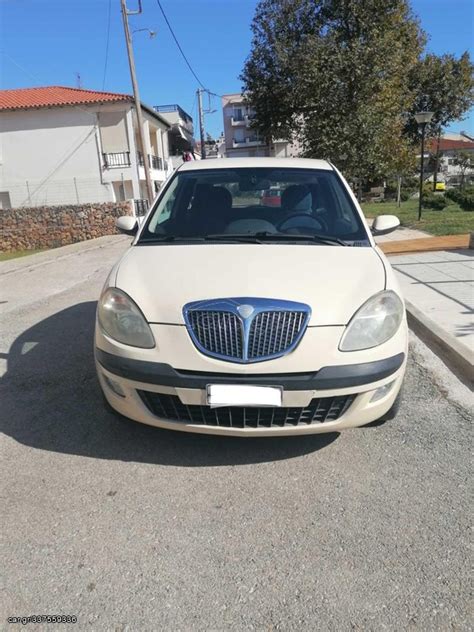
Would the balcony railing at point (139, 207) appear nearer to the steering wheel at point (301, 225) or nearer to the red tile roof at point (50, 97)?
the red tile roof at point (50, 97)

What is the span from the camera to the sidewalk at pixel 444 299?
438cm

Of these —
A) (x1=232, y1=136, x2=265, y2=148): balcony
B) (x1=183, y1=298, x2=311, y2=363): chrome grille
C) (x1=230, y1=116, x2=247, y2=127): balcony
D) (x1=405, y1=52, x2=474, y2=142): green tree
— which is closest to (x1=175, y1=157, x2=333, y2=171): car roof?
(x1=183, y1=298, x2=311, y2=363): chrome grille

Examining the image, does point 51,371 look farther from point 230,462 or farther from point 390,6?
point 390,6

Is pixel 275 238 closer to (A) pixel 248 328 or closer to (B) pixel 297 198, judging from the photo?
(B) pixel 297 198

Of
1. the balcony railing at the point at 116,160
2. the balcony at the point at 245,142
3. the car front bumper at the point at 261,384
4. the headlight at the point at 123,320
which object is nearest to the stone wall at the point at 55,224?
the balcony railing at the point at 116,160

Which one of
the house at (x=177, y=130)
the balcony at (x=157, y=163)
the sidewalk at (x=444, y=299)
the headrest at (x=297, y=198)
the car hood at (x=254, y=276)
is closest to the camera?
the car hood at (x=254, y=276)

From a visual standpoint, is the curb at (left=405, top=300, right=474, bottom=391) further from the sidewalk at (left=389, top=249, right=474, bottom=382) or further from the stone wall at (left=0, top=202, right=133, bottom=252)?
the stone wall at (left=0, top=202, right=133, bottom=252)

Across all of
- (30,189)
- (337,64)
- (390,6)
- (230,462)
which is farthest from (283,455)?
(30,189)

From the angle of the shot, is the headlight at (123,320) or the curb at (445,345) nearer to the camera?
the headlight at (123,320)

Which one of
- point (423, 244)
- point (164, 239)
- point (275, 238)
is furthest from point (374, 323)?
point (423, 244)

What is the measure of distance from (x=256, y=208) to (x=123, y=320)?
173cm

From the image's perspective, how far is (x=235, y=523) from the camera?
7.79ft

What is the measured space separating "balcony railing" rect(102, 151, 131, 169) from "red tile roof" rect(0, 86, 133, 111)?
102 inches

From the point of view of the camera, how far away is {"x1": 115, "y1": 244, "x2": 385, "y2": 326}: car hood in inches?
104
